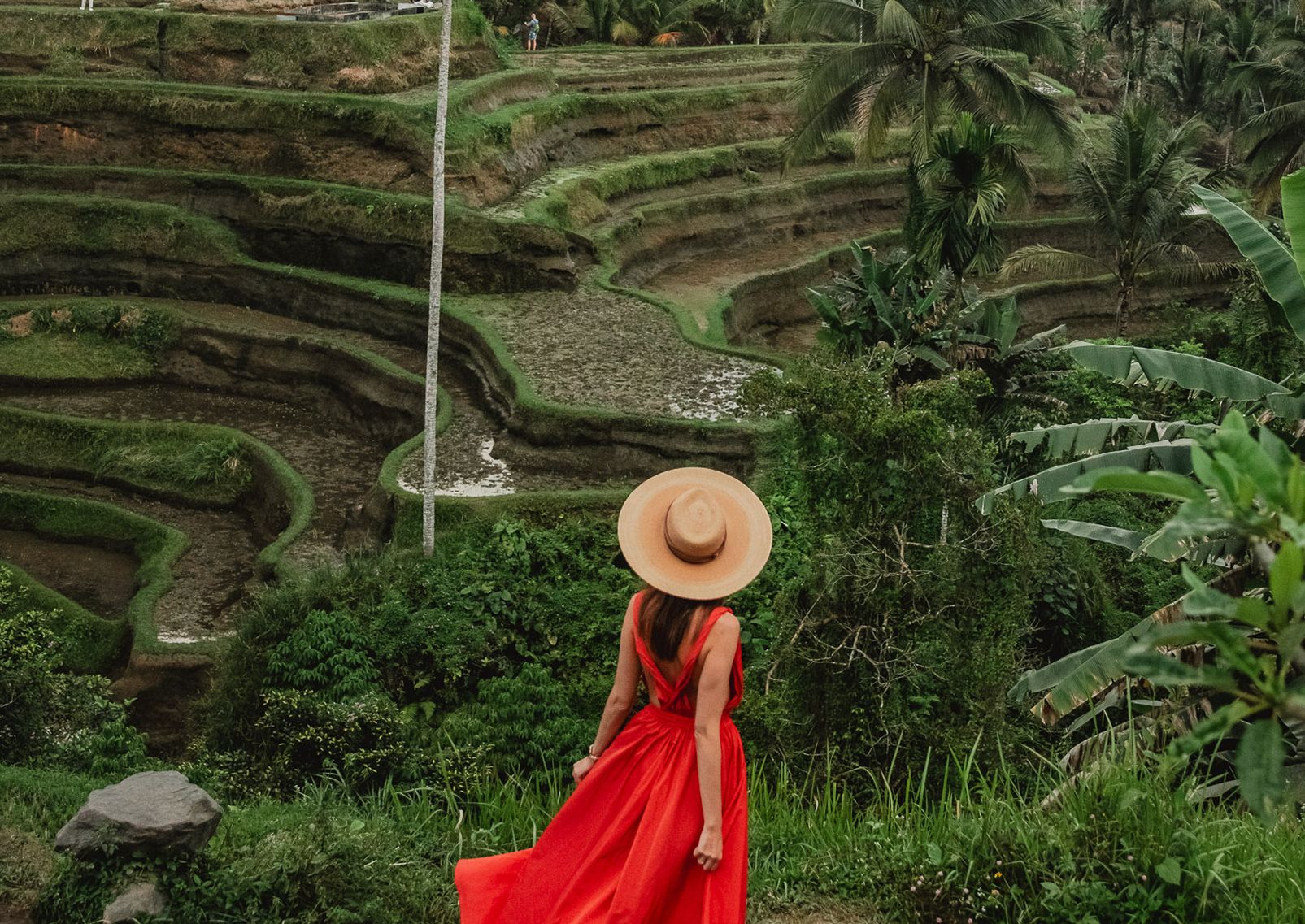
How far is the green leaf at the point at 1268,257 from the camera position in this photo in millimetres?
8266

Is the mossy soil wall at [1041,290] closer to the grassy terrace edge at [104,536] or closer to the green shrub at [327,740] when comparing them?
the grassy terrace edge at [104,536]

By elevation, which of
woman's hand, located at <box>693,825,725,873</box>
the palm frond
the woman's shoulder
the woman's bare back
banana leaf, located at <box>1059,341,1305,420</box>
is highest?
banana leaf, located at <box>1059,341,1305,420</box>

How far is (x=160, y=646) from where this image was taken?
14.5 metres

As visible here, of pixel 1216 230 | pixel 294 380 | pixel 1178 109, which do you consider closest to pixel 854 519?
pixel 294 380

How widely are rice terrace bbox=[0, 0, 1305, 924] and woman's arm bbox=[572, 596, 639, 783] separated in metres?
0.02

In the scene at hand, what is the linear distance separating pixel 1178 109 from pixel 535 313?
32050 mm

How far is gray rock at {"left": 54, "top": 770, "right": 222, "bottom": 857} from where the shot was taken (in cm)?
562

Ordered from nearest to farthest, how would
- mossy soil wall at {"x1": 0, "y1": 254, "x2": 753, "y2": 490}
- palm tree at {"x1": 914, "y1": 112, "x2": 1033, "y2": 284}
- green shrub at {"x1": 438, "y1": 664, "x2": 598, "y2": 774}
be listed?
green shrub at {"x1": 438, "y1": 664, "x2": 598, "y2": 774}
mossy soil wall at {"x1": 0, "y1": 254, "x2": 753, "y2": 490}
palm tree at {"x1": 914, "y1": 112, "x2": 1033, "y2": 284}

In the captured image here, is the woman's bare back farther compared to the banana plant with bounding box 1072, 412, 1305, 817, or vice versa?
the woman's bare back

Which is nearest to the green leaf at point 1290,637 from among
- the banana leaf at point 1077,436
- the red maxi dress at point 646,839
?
the red maxi dress at point 646,839

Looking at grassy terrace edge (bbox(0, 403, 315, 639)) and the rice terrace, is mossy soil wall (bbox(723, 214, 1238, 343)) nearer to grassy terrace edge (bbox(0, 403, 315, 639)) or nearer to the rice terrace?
the rice terrace

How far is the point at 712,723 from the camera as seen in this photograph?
15.4ft

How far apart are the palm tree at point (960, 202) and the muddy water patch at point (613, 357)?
2.74 metres

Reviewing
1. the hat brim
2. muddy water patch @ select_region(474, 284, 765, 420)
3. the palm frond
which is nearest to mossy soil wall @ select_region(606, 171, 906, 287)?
muddy water patch @ select_region(474, 284, 765, 420)
